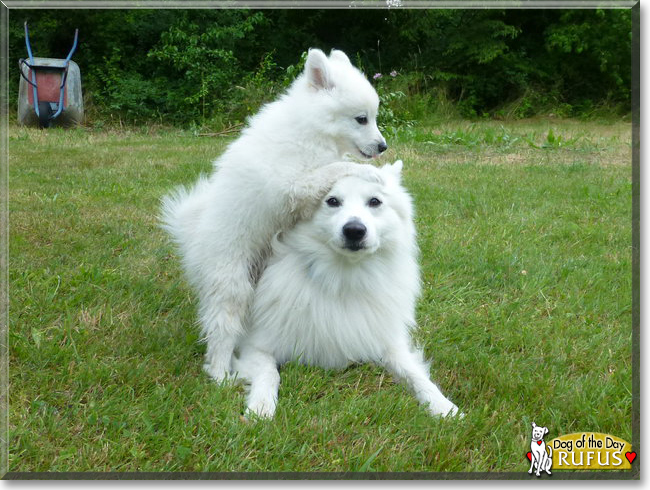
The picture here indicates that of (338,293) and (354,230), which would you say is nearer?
(354,230)

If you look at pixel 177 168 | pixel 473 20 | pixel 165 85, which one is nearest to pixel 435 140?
pixel 177 168

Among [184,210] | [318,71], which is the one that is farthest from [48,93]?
[318,71]

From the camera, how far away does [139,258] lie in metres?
3.81

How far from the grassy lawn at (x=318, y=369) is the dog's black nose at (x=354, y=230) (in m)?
0.62

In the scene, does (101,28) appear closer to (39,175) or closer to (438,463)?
(39,175)

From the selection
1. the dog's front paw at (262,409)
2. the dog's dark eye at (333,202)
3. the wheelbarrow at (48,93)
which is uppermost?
the wheelbarrow at (48,93)

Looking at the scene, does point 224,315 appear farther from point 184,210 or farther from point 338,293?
point 184,210

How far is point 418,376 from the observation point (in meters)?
2.52

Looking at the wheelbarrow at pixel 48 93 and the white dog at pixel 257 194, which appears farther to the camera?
the wheelbarrow at pixel 48 93

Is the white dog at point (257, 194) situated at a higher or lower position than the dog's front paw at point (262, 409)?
higher

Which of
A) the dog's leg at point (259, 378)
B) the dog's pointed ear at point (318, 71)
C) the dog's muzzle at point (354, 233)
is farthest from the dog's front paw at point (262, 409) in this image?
the dog's pointed ear at point (318, 71)

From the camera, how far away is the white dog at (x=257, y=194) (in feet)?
8.69

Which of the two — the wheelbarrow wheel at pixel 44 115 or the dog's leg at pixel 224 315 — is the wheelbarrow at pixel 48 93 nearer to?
the wheelbarrow wheel at pixel 44 115

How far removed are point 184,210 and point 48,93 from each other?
7002mm
